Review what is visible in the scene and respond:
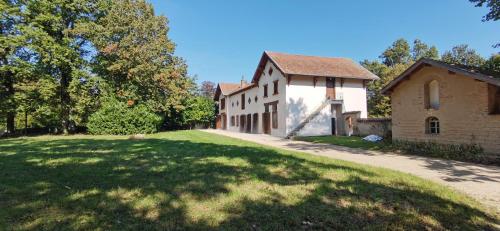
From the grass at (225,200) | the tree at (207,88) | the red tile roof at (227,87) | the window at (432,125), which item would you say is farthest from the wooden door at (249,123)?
the tree at (207,88)

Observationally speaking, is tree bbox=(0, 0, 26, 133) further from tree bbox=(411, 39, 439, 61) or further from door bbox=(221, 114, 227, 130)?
tree bbox=(411, 39, 439, 61)

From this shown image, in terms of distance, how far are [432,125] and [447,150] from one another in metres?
1.88

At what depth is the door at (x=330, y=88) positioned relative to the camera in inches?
1057

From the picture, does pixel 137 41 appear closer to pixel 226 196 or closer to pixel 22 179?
pixel 22 179

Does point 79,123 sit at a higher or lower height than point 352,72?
lower

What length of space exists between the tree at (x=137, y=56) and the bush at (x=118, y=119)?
1679 millimetres

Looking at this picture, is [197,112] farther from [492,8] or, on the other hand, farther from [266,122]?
[492,8]

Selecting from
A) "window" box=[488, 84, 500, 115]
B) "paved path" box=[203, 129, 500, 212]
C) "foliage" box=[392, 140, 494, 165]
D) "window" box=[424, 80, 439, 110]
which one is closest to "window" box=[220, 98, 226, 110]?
"foliage" box=[392, 140, 494, 165]

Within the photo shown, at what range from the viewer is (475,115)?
11578mm

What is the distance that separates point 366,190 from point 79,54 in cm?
3003

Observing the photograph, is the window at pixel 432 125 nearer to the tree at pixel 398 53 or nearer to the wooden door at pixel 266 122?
the wooden door at pixel 266 122

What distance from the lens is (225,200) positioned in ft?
16.9

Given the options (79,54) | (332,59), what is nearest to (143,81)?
(79,54)

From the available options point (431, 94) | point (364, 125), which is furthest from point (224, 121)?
point (431, 94)
